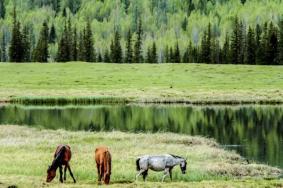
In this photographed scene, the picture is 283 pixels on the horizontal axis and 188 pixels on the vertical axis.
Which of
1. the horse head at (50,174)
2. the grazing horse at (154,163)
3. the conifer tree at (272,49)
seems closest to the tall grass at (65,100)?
the grazing horse at (154,163)

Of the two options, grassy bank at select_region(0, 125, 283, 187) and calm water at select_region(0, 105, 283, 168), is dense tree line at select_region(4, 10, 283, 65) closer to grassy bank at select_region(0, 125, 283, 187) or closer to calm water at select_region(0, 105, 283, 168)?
calm water at select_region(0, 105, 283, 168)

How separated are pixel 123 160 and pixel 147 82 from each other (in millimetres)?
88259

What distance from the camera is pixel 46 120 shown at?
224 feet

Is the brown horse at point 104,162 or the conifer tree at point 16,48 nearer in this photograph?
the brown horse at point 104,162

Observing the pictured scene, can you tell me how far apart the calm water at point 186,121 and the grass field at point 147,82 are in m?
14.1

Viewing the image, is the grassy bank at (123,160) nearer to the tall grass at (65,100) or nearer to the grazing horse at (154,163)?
the grazing horse at (154,163)

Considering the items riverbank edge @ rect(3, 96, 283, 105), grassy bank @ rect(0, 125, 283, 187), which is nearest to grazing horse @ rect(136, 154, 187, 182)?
grassy bank @ rect(0, 125, 283, 187)

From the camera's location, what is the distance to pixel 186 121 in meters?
68.1

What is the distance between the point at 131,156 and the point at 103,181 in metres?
9.85

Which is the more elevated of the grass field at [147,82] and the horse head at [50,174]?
the grass field at [147,82]

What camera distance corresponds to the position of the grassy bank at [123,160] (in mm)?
27781

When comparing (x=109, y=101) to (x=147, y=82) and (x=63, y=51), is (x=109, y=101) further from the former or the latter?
(x=63, y=51)

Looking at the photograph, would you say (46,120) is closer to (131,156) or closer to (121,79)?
(131,156)

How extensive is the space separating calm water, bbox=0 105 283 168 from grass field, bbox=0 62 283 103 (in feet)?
46.2
